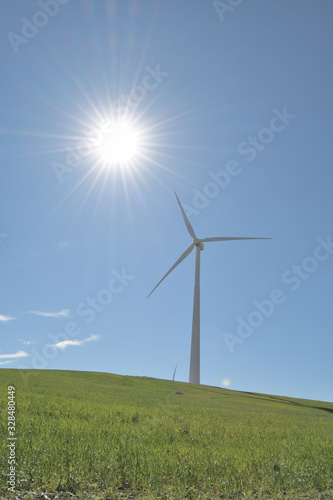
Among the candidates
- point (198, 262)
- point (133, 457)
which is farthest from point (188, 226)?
point (133, 457)

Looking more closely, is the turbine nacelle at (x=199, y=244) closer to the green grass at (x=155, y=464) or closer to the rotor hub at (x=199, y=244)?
the rotor hub at (x=199, y=244)

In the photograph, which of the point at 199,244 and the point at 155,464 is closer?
the point at 155,464

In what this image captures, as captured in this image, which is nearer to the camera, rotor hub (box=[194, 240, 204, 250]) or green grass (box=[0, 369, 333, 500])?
green grass (box=[0, 369, 333, 500])

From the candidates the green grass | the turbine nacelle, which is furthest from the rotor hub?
the green grass

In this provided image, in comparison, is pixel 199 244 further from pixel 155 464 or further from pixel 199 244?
pixel 155 464

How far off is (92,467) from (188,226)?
3120 inches

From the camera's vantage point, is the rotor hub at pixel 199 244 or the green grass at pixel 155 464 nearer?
the green grass at pixel 155 464

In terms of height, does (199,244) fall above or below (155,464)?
above

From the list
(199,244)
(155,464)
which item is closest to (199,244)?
(199,244)

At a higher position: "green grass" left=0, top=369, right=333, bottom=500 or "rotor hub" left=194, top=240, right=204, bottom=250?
"rotor hub" left=194, top=240, right=204, bottom=250

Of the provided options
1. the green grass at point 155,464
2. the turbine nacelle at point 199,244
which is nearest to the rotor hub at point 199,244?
the turbine nacelle at point 199,244

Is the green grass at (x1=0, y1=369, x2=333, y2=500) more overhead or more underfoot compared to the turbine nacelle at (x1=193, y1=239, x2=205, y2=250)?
more underfoot

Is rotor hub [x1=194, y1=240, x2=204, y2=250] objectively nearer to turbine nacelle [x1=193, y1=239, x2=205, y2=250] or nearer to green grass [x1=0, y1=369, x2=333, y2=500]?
turbine nacelle [x1=193, y1=239, x2=205, y2=250]

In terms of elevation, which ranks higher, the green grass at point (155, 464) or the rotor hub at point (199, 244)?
the rotor hub at point (199, 244)
